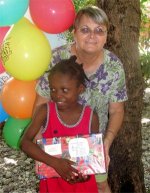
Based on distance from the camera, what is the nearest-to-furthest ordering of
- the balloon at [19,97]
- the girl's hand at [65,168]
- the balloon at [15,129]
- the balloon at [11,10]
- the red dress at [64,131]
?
the girl's hand at [65,168]
the red dress at [64,131]
the balloon at [11,10]
the balloon at [19,97]
the balloon at [15,129]

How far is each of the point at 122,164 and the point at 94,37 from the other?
141 cm

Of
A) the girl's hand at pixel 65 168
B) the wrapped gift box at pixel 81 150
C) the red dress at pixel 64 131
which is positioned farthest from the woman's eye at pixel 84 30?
the girl's hand at pixel 65 168

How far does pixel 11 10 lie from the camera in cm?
270

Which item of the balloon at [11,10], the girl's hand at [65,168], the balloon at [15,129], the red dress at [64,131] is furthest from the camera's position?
the balloon at [15,129]

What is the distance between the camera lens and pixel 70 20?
2.81 metres

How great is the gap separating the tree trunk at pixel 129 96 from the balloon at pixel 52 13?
0.50 metres

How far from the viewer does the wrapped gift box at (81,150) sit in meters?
2.34

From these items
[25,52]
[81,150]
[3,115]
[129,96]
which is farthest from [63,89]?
[129,96]

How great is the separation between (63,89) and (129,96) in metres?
1.09

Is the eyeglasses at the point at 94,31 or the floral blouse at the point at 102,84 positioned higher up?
the eyeglasses at the point at 94,31

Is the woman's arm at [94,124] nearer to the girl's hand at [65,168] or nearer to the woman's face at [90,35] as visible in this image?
the girl's hand at [65,168]

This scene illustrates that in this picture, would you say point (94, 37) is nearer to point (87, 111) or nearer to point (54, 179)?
point (87, 111)

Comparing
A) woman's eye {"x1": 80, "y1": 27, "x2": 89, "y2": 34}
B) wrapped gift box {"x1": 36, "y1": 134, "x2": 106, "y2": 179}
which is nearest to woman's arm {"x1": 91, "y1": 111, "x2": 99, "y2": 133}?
wrapped gift box {"x1": 36, "y1": 134, "x2": 106, "y2": 179}

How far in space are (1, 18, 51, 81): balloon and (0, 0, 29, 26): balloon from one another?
0.07 m
